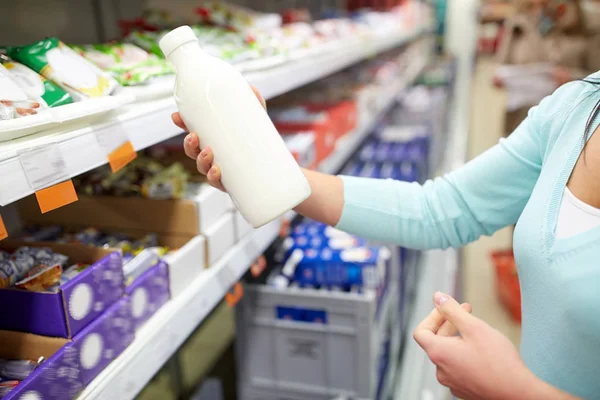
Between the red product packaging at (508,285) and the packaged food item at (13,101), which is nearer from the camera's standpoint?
the packaged food item at (13,101)

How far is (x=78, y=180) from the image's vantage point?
1.35 metres

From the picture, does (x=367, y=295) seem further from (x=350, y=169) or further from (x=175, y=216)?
(x=350, y=169)

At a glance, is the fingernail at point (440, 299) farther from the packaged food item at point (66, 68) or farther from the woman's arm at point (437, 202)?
the packaged food item at point (66, 68)

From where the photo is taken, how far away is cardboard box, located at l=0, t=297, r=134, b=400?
757 millimetres

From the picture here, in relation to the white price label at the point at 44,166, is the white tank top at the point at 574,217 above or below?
below

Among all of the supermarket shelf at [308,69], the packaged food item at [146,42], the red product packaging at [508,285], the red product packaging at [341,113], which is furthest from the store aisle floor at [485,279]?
the packaged food item at [146,42]

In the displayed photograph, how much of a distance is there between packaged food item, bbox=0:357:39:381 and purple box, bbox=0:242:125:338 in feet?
0.16

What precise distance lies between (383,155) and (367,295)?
63.6 inches

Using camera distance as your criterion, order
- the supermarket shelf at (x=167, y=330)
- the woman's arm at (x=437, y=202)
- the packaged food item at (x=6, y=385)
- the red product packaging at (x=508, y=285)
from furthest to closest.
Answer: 1. the red product packaging at (x=508, y=285)
2. the woman's arm at (x=437, y=202)
3. the supermarket shelf at (x=167, y=330)
4. the packaged food item at (x=6, y=385)

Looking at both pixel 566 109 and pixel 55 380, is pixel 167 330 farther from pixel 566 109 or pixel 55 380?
pixel 566 109

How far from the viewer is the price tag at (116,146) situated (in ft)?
2.77

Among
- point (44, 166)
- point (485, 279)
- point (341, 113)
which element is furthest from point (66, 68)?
point (485, 279)

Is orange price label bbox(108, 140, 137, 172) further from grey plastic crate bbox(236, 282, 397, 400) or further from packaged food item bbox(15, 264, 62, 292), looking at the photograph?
grey plastic crate bbox(236, 282, 397, 400)

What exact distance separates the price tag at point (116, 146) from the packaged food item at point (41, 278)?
→ 21 cm
